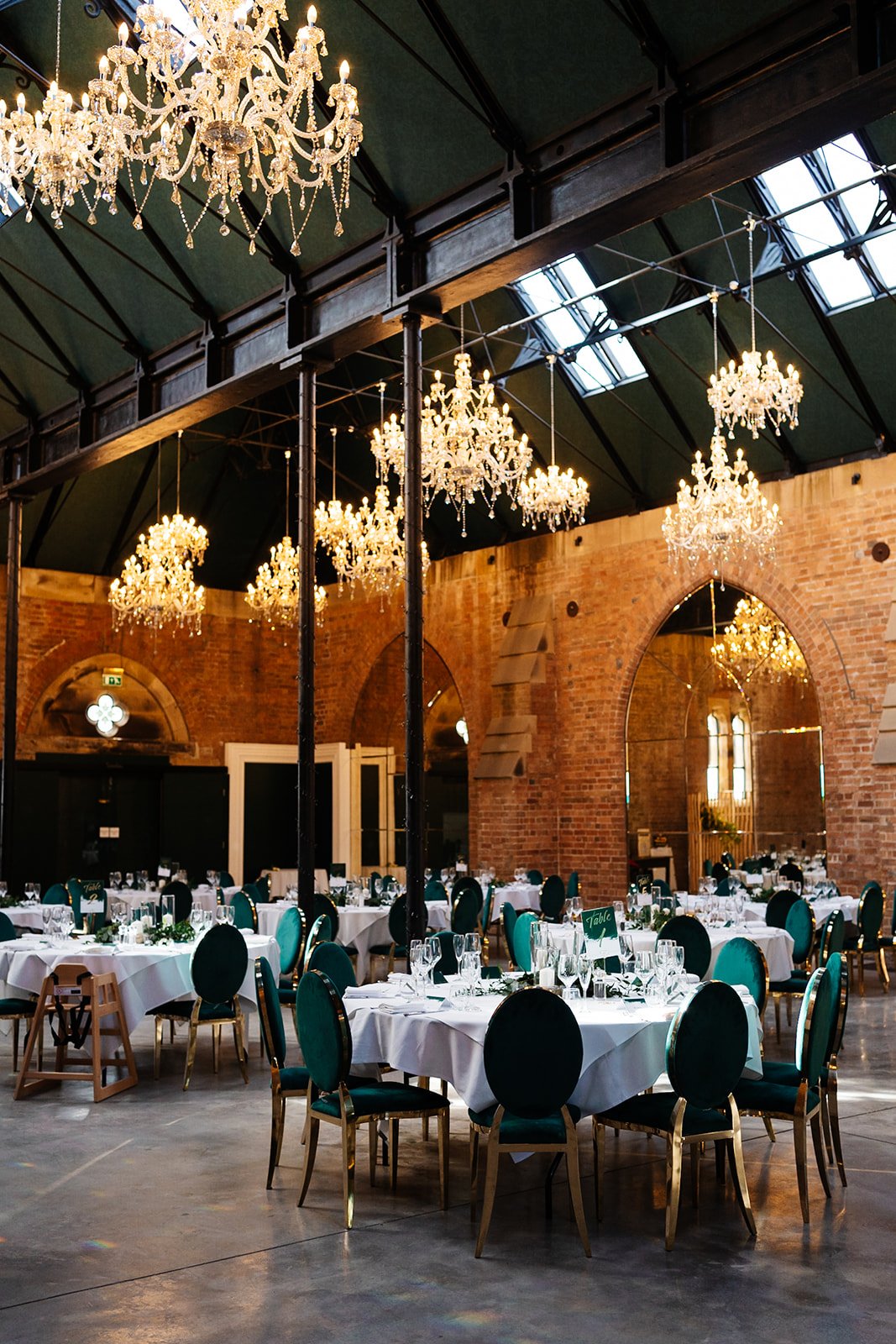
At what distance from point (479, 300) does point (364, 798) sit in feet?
26.6

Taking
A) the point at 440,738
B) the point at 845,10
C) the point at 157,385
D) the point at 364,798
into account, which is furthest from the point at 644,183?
the point at 364,798

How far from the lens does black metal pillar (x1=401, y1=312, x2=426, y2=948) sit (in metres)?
8.66

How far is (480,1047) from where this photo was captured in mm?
5070

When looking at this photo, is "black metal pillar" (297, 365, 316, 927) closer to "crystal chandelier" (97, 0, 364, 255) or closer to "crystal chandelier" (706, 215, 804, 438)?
"crystal chandelier" (706, 215, 804, 438)

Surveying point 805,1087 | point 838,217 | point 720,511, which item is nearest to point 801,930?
point 720,511

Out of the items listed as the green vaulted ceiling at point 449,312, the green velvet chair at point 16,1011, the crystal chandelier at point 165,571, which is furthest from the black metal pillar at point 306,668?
the crystal chandelier at point 165,571

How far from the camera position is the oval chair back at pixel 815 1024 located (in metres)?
5.12

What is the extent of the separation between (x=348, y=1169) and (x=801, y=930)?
18.3ft

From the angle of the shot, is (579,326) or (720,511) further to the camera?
(579,326)

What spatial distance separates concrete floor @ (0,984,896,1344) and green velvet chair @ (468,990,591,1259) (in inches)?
13.6

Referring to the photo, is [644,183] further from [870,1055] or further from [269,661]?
[269,661]

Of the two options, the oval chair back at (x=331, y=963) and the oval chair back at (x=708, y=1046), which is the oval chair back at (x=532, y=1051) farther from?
the oval chair back at (x=331, y=963)

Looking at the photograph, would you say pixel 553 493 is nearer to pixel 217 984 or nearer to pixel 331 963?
pixel 217 984

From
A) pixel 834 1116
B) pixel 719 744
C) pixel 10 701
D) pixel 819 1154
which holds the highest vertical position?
pixel 10 701
